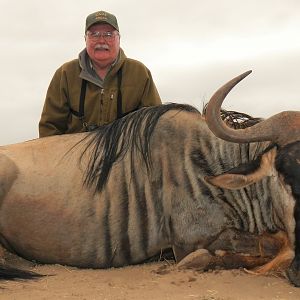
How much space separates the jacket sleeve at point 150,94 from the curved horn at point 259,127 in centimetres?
271

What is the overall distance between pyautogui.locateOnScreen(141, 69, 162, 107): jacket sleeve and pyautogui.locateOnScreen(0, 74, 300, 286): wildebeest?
1.87 metres

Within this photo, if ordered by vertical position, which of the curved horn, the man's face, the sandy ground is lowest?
the sandy ground

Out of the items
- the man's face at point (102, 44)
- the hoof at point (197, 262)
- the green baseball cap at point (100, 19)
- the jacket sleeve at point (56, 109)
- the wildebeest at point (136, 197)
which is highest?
the green baseball cap at point (100, 19)

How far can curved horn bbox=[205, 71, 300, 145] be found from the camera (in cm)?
437

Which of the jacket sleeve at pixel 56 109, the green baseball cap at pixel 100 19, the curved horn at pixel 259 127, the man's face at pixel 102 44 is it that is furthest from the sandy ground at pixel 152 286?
the green baseball cap at pixel 100 19

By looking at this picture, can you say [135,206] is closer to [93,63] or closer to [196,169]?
[196,169]

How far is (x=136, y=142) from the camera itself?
5113 mm

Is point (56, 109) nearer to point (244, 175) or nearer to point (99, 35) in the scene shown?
point (99, 35)

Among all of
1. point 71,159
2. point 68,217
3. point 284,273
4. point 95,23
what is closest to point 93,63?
point 95,23

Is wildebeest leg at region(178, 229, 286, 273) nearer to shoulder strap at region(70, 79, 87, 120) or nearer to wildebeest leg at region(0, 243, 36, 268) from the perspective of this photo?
wildebeest leg at region(0, 243, 36, 268)

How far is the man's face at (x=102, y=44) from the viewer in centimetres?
695

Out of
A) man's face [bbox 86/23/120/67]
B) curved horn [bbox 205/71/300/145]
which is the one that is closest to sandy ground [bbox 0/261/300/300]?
curved horn [bbox 205/71/300/145]

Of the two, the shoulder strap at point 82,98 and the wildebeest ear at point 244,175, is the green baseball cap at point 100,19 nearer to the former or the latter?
the shoulder strap at point 82,98

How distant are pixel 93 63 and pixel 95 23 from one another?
441 millimetres
